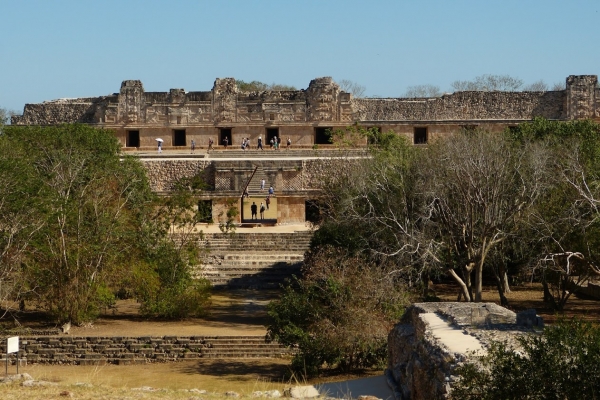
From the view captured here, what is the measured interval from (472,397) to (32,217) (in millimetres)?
10689

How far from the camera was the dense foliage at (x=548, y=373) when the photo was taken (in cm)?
753

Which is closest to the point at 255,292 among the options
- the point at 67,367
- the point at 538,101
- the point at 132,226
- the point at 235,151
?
the point at 132,226

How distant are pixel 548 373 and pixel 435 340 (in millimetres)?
2477

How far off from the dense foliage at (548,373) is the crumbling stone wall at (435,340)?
2.18ft

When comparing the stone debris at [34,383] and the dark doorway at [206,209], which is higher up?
the dark doorway at [206,209]

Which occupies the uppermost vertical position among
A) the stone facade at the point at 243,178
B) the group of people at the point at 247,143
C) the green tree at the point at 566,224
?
the group of people at the point at 247,143

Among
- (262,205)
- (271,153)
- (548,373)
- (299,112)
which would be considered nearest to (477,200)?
(548,373)

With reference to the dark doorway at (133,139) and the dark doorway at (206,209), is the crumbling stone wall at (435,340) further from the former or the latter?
the dark doorway at (133,139)

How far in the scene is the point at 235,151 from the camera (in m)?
33.0

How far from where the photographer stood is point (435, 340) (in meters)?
10.0

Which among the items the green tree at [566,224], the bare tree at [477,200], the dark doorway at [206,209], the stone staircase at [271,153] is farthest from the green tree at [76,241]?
the stone staircase at [271,153]

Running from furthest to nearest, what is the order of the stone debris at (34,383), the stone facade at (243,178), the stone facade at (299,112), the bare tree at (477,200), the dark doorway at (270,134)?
the dark doorway at (270,134) < the stone facade at (299,112) < the stone facade at (243,178) < the bare tree at (477,200) < the stone debris at (34,383)

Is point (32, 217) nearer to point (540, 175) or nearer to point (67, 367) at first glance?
point (67, 367)

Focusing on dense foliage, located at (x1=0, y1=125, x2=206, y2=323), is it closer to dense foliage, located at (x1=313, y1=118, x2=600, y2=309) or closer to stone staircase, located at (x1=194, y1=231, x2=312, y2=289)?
stone staircase, located at (x1=194, y1=231, x2=312, y2=289)
